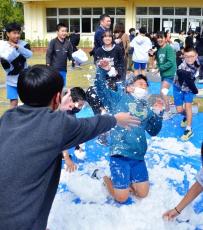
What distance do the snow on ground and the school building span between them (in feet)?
61.3

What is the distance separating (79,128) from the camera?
2.12 m

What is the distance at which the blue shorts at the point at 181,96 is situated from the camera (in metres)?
5.87

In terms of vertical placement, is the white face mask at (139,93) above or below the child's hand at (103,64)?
below

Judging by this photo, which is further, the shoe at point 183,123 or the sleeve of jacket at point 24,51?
the shoe at point 183,123

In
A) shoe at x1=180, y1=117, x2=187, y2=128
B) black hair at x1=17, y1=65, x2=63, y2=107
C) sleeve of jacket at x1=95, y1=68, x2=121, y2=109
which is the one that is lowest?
shoe at x1=180, y1=117, x2=187, y2=128

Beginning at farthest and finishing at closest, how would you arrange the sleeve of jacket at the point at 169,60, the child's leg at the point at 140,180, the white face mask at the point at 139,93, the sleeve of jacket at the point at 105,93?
the sleeve of jacket at the point at 169,60
the sleeve of jacket at the point at 105,93
the white face mask at the point at 139,93
the child's leg at the point at 140,180

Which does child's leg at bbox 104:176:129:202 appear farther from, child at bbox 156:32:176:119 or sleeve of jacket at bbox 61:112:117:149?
child at bbox 156:32:176:119

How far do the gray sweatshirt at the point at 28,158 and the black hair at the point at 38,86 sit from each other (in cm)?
6

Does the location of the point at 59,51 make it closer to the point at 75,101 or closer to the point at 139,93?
the point at 75,101

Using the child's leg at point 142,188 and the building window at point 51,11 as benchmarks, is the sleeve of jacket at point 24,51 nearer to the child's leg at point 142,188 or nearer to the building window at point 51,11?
the child's leg at point 142,188

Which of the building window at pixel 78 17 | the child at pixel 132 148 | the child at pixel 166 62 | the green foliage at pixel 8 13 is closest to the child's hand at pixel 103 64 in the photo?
the child at pixel 132 148

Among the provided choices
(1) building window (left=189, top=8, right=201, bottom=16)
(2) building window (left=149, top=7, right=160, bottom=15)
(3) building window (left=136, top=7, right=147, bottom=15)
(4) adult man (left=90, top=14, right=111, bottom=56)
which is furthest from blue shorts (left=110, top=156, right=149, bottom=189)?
(3) building window (left=136, top=7, right=147, bottom=15)

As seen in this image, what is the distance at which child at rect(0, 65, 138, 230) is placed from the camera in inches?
78.1

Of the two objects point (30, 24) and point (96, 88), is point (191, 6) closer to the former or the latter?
point (30, 24)
